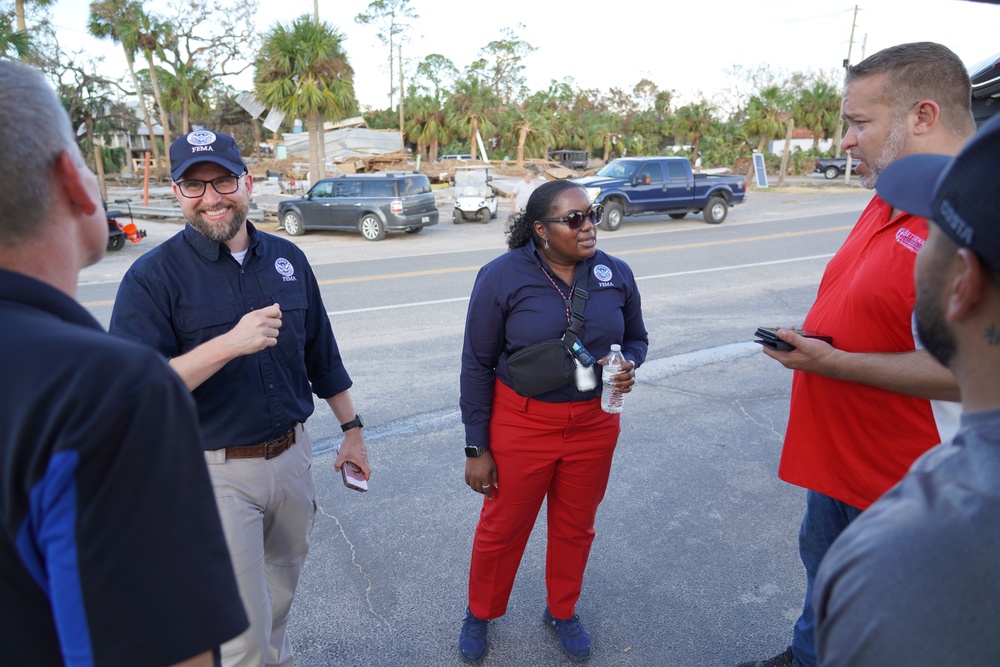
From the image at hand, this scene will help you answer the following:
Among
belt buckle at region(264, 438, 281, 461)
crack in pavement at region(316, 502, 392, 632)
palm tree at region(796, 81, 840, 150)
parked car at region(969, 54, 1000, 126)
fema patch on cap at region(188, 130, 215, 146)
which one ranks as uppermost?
palm tree at region(796, 81, 840, 150)

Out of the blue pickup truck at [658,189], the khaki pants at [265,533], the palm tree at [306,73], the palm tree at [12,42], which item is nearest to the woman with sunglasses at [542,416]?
the khaki pants at [265,533]

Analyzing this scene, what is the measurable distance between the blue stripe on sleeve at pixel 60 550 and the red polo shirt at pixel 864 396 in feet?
7.61

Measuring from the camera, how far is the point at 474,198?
20.9 m

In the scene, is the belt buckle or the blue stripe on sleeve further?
the belt buckle

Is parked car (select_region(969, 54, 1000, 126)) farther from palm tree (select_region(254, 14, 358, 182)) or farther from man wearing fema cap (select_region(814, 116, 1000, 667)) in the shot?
palm tree (select_region(254, 14, 358, 182))

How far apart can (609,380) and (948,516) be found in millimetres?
2008

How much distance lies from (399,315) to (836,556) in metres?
8.20

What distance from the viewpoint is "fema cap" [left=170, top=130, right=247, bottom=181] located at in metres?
2.67

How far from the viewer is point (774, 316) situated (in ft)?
27.9

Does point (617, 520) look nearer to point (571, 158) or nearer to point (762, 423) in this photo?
point (762, 423)

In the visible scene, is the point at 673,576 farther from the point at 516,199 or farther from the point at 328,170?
the point at 328,170

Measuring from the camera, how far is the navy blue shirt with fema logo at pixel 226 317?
2.44 meters

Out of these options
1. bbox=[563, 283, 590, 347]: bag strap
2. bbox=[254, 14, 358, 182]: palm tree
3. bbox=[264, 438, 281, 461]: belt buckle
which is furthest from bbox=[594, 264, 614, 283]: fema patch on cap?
bbox=[254, 14, 358, 182]: palm tree

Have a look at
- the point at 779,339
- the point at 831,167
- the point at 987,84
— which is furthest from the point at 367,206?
the point at 831,167
